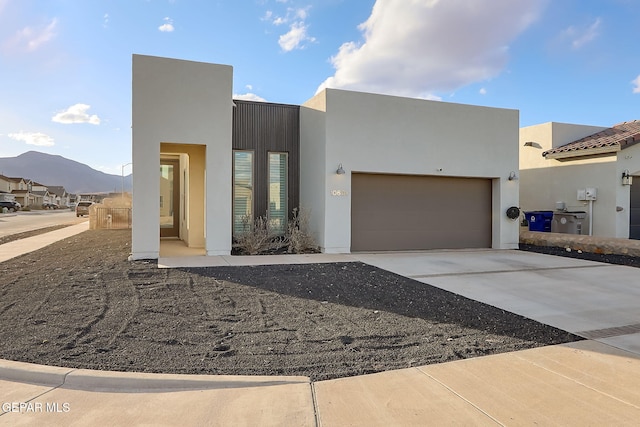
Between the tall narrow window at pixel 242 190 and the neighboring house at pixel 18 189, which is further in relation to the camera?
the neighboring house at pixel 18 189

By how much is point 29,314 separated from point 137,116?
5.87 m

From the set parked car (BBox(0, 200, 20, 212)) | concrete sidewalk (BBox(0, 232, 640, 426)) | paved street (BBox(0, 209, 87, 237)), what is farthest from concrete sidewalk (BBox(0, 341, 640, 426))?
parked car (BBox(0, 200, 20, 212))

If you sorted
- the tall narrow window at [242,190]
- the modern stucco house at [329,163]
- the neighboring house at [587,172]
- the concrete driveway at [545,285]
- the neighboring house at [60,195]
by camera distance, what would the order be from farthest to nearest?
the neighboring house at [60,195], the neighboring house at [587,172], the tall narrow window at [242,190], the modern stucco house at [329,163], the concrete driveway at [545,285]

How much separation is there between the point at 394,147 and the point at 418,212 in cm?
→ 217

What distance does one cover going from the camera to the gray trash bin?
14.9 m

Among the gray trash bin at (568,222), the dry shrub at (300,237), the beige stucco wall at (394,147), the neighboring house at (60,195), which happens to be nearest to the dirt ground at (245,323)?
the dry shrub at (300,237)

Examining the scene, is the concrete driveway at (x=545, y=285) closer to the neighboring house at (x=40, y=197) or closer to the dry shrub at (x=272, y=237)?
the dry shrub at (x=272, y=237)

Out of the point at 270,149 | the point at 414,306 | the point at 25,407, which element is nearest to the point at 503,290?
the point at 414,306

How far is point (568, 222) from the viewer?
15070 millimetres

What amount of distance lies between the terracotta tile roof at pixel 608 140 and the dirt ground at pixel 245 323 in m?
10.6

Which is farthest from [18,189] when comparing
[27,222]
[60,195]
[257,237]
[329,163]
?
[329,163]

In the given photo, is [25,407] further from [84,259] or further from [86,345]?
[84,259]

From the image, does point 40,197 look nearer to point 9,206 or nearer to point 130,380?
point 9,206

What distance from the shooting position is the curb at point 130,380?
3.50 meters
